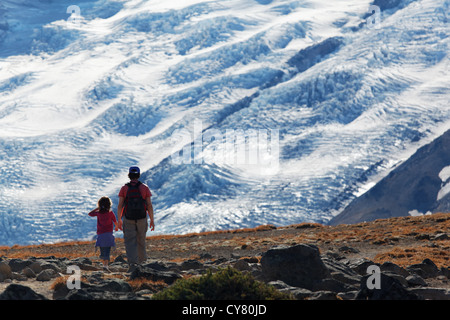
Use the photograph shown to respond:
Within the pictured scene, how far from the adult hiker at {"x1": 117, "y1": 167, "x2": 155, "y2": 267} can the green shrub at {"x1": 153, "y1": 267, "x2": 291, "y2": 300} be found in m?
3.87

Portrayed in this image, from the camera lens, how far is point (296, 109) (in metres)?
184

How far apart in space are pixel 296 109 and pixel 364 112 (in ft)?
68.2

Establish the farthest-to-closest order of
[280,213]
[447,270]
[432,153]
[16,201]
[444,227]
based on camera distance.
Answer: [432,153], [16,201], [280,213], [444,227], [447,270]

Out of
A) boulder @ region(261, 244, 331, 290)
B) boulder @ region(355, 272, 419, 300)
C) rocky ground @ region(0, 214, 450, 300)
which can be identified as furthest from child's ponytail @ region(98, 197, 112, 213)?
boulder @ region(355, 272, 419, 300)

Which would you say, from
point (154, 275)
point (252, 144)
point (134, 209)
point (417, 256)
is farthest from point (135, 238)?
point (252, 144)

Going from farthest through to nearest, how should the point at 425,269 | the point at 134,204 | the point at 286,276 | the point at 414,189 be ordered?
the point at 414,189 < the point at 425,269 < the point at 134,204 < the point at 286,276

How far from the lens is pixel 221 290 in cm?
945

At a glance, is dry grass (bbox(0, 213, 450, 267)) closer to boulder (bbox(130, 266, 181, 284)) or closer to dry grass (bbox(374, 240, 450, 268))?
dry grass (bbox(374, 240, 450, 268))

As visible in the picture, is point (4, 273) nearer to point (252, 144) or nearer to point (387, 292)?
point (387, 292)

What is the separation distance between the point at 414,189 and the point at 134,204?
173340mm

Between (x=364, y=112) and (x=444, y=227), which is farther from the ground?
(x=364, y=112)

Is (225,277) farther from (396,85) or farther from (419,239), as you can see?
(396,85)

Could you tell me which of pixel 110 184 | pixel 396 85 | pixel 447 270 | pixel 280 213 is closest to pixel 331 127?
pixel 396 85

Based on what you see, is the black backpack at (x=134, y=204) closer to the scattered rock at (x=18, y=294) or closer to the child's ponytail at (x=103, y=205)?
the child's ponytail at (x=103, y=205)
